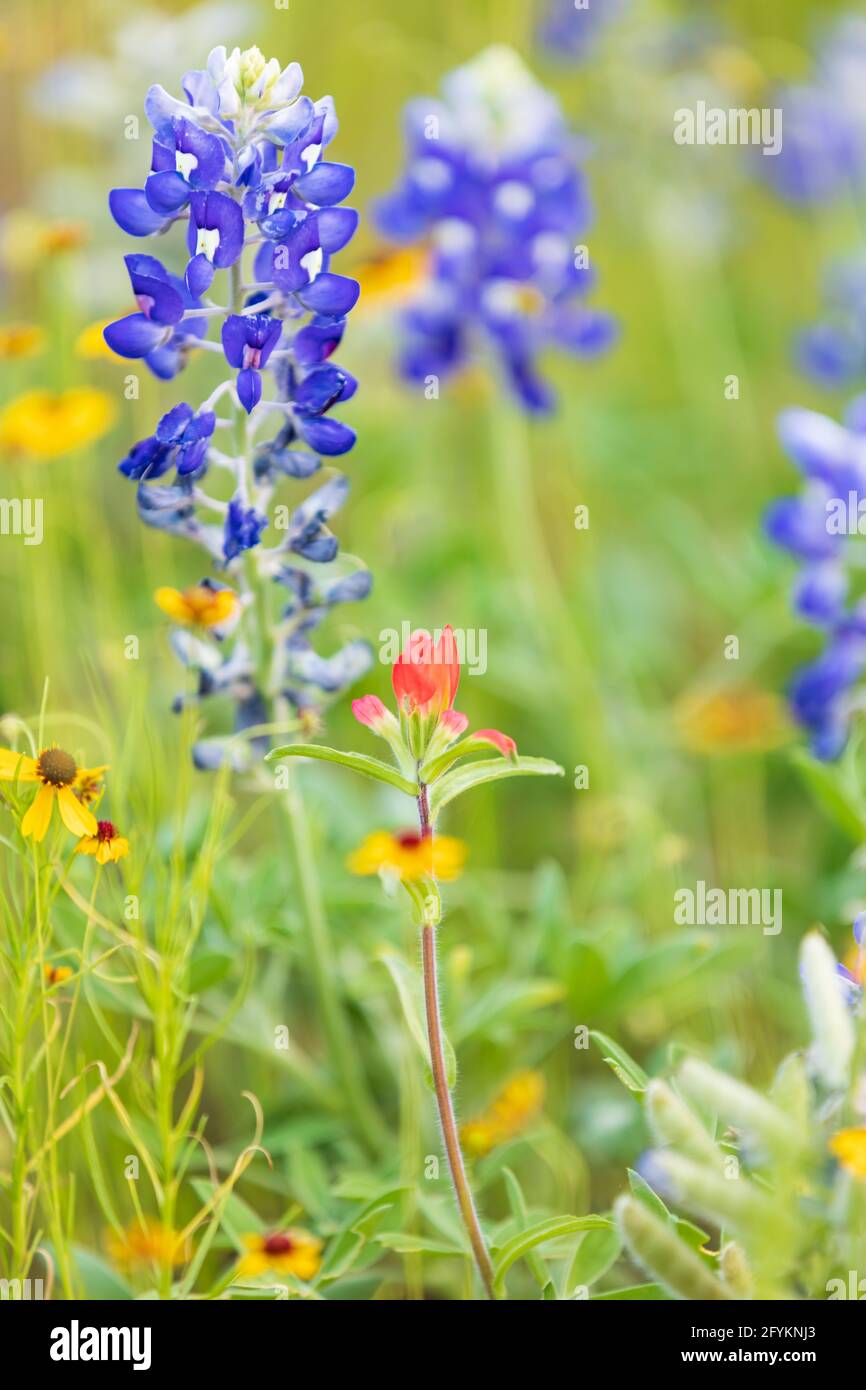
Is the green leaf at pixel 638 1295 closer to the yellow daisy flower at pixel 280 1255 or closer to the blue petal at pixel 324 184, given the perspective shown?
the yellow daisy flower at pixel 280 1255

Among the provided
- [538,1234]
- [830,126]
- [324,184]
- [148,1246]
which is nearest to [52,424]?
[324,184]

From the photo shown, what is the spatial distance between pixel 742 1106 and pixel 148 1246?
571mm

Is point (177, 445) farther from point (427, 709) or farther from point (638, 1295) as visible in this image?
point (638, 1295)

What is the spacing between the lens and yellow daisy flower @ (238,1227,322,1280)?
3.93 ft

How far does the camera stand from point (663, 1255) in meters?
1.01

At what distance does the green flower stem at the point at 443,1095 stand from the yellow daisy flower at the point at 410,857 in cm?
3

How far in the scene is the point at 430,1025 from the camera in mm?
1135

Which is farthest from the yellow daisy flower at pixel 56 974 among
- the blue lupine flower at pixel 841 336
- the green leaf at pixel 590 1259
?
the blue lupine flower at pixel 841 336

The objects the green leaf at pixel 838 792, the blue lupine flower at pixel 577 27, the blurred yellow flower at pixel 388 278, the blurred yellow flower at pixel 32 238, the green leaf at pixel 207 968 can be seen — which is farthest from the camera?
the blue lupine flower at pixel 577 27

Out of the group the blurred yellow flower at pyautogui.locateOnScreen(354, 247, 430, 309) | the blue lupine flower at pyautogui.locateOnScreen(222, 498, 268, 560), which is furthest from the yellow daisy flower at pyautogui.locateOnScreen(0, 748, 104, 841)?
Answer: the blurred yellow flower at pyautogui.locateOnScreen(354, 247, 430, 309)

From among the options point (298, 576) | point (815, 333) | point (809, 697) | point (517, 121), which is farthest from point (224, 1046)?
point (815, 333)

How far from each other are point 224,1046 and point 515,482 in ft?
3.36

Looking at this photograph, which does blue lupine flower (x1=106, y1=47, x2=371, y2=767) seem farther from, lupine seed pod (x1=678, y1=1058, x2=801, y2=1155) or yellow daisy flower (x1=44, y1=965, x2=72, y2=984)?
lupine seed pod (x1=678, y1=1058, x2=801, y2=1155)

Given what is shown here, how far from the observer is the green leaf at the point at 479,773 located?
112cm
